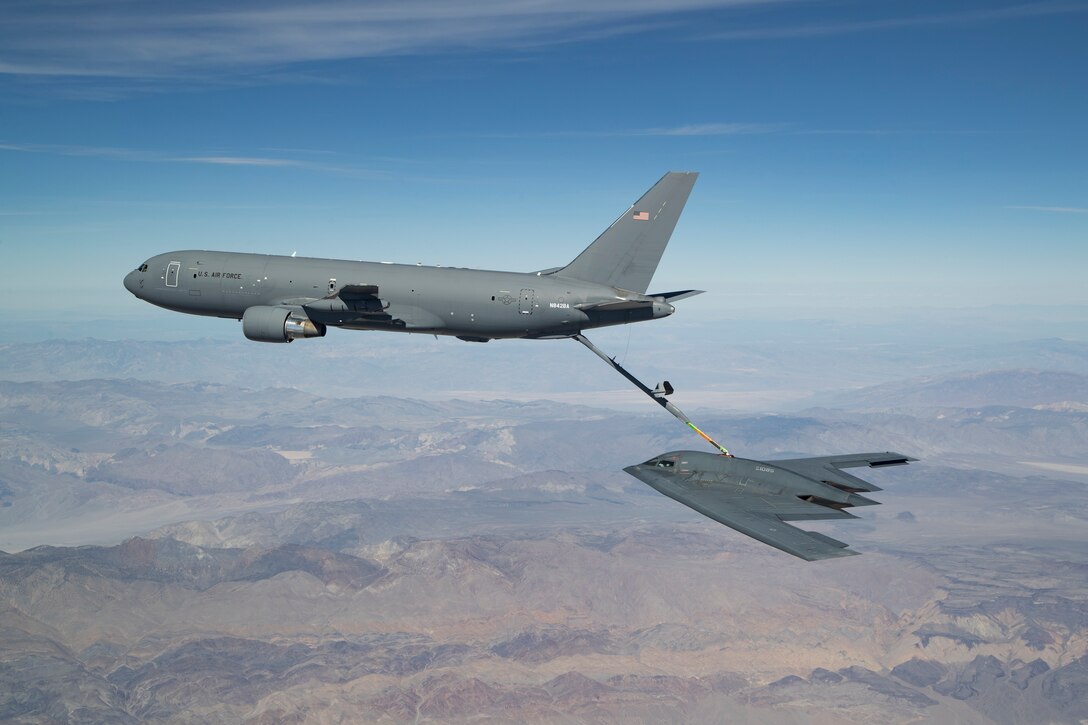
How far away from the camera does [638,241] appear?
51.8 meters

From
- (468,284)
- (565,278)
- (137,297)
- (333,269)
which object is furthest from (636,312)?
(137,297)

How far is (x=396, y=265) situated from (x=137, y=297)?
20.6m

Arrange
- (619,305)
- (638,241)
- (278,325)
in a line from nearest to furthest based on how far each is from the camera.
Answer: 1. (278,325)
2. (619,305)
3. (638,241)

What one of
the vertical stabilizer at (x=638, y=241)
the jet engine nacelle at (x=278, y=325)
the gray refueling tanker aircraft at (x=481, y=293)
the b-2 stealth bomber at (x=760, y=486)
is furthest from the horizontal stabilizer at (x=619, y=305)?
the jet engine nacelle at (x=278, y=325)

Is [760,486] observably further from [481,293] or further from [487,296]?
[481,293]

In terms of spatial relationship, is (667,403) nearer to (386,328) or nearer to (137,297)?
(386,328)

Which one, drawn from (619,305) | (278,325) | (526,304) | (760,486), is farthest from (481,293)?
(760,486)

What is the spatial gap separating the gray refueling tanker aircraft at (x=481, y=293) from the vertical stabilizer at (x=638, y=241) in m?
0.07

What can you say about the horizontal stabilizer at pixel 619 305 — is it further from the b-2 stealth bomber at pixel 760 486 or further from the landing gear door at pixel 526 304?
the b-2 stealth bomber at pixel 760 486

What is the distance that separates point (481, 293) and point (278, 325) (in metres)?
12.8

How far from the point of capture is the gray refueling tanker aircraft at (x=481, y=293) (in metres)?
49.7

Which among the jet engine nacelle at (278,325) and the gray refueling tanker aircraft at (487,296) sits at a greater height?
the gray refueling tanker aircraft at (487,296)

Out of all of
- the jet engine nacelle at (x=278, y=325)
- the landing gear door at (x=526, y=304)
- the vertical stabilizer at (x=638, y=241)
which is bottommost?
the jet engine nacelle at (x=278, y=325)

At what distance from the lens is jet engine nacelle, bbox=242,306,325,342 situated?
48.8 m
